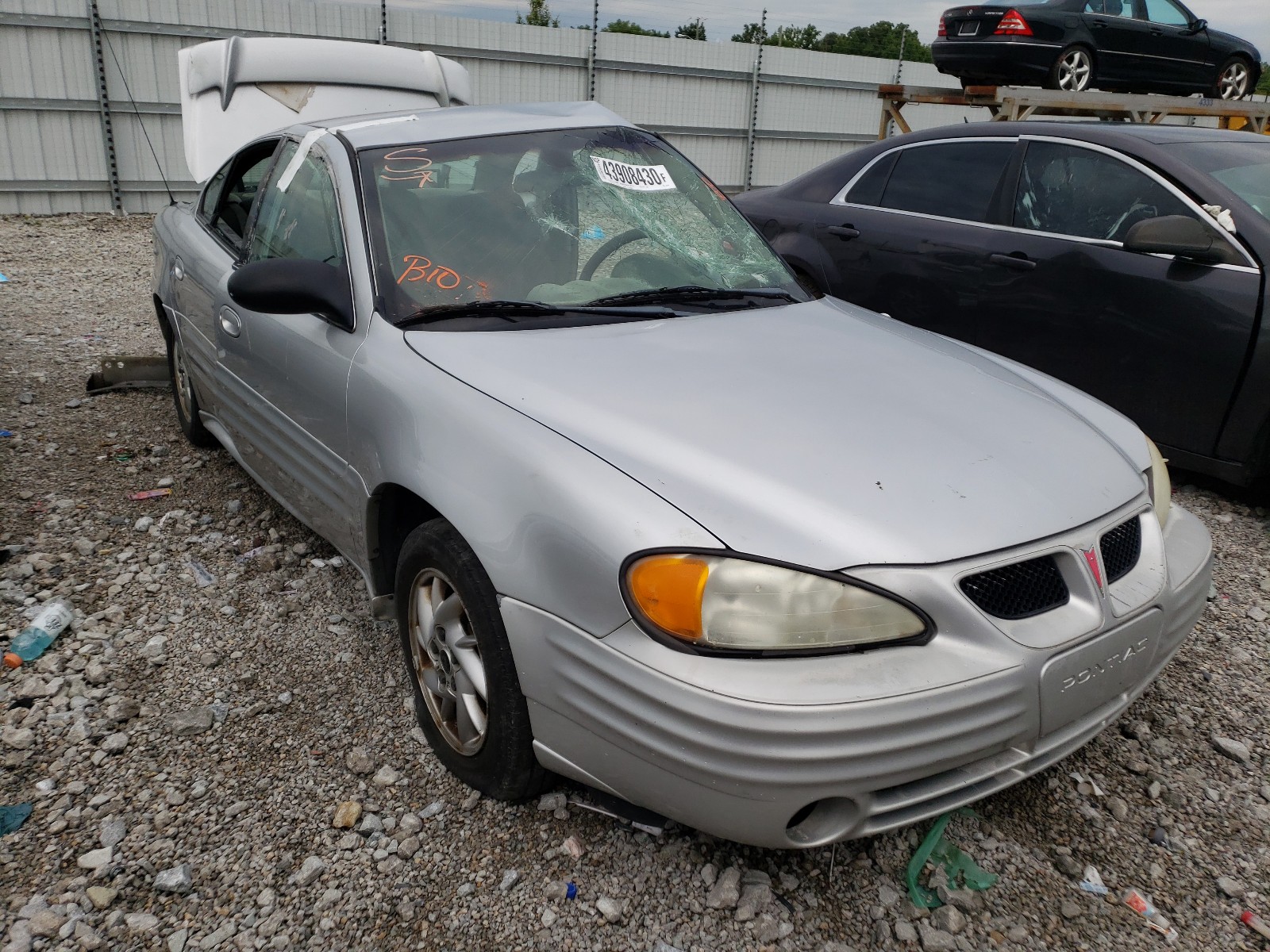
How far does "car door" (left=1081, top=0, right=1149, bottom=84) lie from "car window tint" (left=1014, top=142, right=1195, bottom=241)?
25.4ft

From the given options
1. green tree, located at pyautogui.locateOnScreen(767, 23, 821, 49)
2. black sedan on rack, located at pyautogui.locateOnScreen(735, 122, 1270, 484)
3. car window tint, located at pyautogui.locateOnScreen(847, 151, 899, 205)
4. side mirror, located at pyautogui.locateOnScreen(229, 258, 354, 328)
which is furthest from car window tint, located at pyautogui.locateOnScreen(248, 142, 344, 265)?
green tree, located at pyautogui.locateOnScreen(767, 23, 821, 49)

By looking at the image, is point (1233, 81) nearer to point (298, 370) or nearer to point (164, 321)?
point (164, 321)

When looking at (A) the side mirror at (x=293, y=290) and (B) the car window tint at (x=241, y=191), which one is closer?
(A) the side mirror at (x=293, y=290)

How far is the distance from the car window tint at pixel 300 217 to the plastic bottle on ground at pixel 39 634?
1335mm

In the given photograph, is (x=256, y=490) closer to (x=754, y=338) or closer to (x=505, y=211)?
(x=505, y=211)

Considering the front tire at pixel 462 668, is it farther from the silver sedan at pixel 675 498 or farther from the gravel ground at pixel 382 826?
the gravel ground at pixel 382 826

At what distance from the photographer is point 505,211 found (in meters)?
2.86

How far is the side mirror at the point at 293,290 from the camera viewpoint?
255cm

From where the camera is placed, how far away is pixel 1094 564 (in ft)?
6.51

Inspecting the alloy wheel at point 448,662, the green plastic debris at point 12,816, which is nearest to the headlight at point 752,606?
the alloy wheel at point 448,662

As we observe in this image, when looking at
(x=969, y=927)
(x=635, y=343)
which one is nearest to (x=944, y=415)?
(x=635, y=343)

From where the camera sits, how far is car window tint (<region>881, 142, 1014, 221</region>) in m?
4.85

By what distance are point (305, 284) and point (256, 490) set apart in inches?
74.2

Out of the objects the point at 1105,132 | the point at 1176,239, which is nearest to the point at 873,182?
the point at 1105,132
